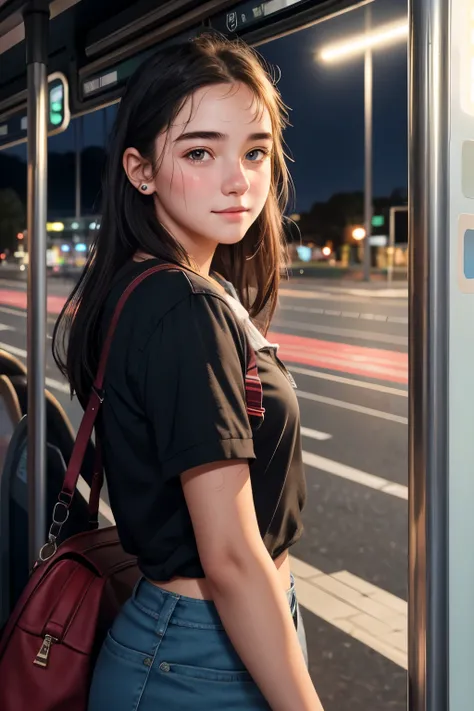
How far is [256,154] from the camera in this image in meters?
1.08

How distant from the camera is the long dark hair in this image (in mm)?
1025

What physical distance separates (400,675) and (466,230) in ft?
7.94

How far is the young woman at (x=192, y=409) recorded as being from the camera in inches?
34.7

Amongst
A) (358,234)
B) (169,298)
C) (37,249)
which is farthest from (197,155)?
(358,234)

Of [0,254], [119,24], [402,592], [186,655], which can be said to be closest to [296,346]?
[402,592]

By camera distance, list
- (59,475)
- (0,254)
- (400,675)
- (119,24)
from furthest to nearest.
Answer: (0,254) < (400,675) < (59,475) < (119,24)

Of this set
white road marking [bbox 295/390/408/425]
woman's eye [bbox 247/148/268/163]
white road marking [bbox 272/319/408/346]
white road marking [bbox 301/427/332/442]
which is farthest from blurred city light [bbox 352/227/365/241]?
woman's eye [bbox 247/148/268/163]

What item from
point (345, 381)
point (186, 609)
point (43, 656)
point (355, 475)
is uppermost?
point (186, 609)

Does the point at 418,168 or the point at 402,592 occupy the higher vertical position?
the point at 418,168

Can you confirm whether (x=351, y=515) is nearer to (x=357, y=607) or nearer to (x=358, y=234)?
(x=357, y=607)

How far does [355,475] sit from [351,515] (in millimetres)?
780

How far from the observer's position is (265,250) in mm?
1269

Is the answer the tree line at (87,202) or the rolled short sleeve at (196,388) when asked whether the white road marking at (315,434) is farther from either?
the rolled short sleeve at (196,388)

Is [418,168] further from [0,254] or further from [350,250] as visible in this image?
[350,250]
